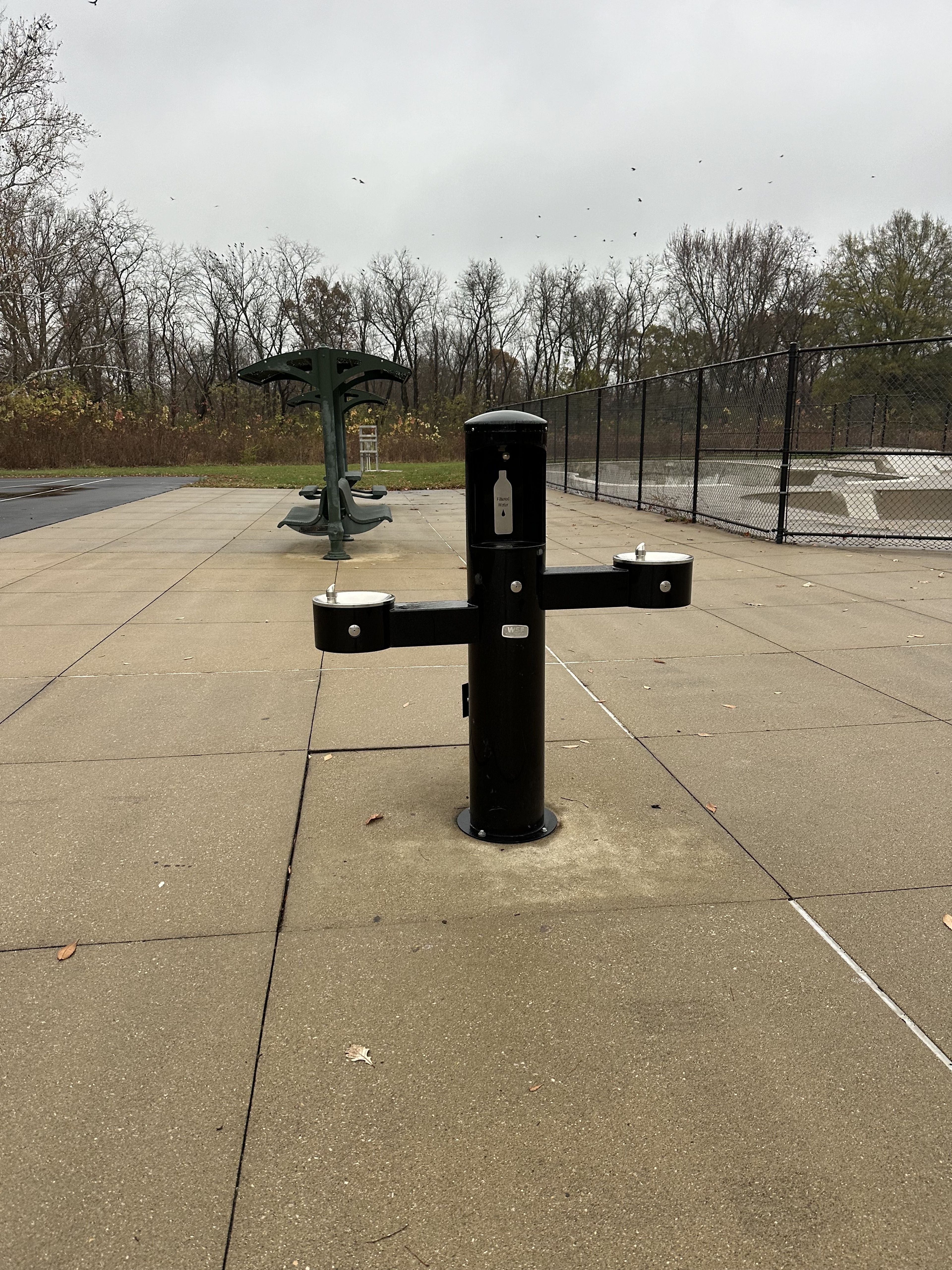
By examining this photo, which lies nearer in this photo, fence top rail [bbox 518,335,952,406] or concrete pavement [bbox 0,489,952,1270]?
concrete pavement [bbox 0,489,952,1270]

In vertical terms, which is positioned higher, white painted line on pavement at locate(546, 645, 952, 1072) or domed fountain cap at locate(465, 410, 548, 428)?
domed fountain cap at locate(465, 410, 548, 428)

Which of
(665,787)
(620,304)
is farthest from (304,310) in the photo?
(665,787)

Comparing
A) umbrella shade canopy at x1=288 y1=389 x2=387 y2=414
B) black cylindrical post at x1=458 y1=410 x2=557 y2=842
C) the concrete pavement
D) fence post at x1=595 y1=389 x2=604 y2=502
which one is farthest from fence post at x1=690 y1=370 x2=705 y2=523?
black cylindrical post at x1=458 y1=410 x2=557 y2=842

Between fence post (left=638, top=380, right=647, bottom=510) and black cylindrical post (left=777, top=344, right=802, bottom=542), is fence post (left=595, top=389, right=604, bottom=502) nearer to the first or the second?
fence post (left=638, top=380, right=647, bottom=510)

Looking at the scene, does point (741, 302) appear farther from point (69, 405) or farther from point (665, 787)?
point (665, 787)

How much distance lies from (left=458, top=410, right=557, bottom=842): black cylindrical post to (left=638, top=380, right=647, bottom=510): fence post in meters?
13.2

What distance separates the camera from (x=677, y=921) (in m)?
2.72

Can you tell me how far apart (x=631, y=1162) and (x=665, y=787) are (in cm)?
205

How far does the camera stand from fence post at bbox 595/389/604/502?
18312 millimetres

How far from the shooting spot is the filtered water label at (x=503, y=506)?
300cm

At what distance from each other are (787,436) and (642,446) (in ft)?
18.4

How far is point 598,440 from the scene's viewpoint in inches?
738

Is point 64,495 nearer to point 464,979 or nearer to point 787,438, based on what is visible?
point 787,438

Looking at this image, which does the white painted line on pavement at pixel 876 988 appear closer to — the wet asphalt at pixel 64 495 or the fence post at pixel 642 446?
the wet asphalt at pixel 64 495
